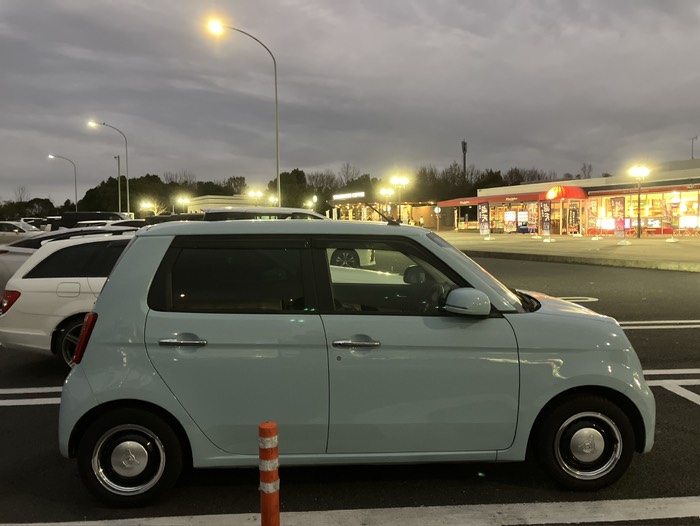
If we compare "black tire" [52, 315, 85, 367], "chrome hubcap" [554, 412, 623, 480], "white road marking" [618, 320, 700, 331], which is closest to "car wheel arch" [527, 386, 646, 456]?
"chrome hubcap" [554, 412, 623, 480]

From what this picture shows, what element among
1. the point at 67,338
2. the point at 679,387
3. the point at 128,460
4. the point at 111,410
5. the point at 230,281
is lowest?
the point at 679,387

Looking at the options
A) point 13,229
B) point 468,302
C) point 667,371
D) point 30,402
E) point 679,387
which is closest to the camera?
point 468,302

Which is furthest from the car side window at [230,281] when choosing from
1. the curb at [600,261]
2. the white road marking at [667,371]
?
the curb at [600,261]

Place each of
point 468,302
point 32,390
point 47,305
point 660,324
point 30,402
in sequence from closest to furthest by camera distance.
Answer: point 468,302
point 30,402
point 32,390
point 47,305
point 660,324

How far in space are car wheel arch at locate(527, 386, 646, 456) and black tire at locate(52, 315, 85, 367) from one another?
16.4 feet

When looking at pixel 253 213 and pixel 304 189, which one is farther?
pixel 304 189

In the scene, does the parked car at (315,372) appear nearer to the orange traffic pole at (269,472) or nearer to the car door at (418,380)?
the car door at (418,380)

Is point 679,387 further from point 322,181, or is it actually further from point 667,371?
point 322,181

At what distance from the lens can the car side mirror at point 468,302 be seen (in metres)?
3.25

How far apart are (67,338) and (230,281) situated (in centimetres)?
377

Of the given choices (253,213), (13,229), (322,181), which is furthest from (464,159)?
(253,213)

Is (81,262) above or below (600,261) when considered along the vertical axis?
below

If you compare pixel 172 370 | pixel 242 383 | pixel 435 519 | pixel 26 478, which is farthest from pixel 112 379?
pixel 435 519

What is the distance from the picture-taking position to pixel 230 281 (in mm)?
3459
